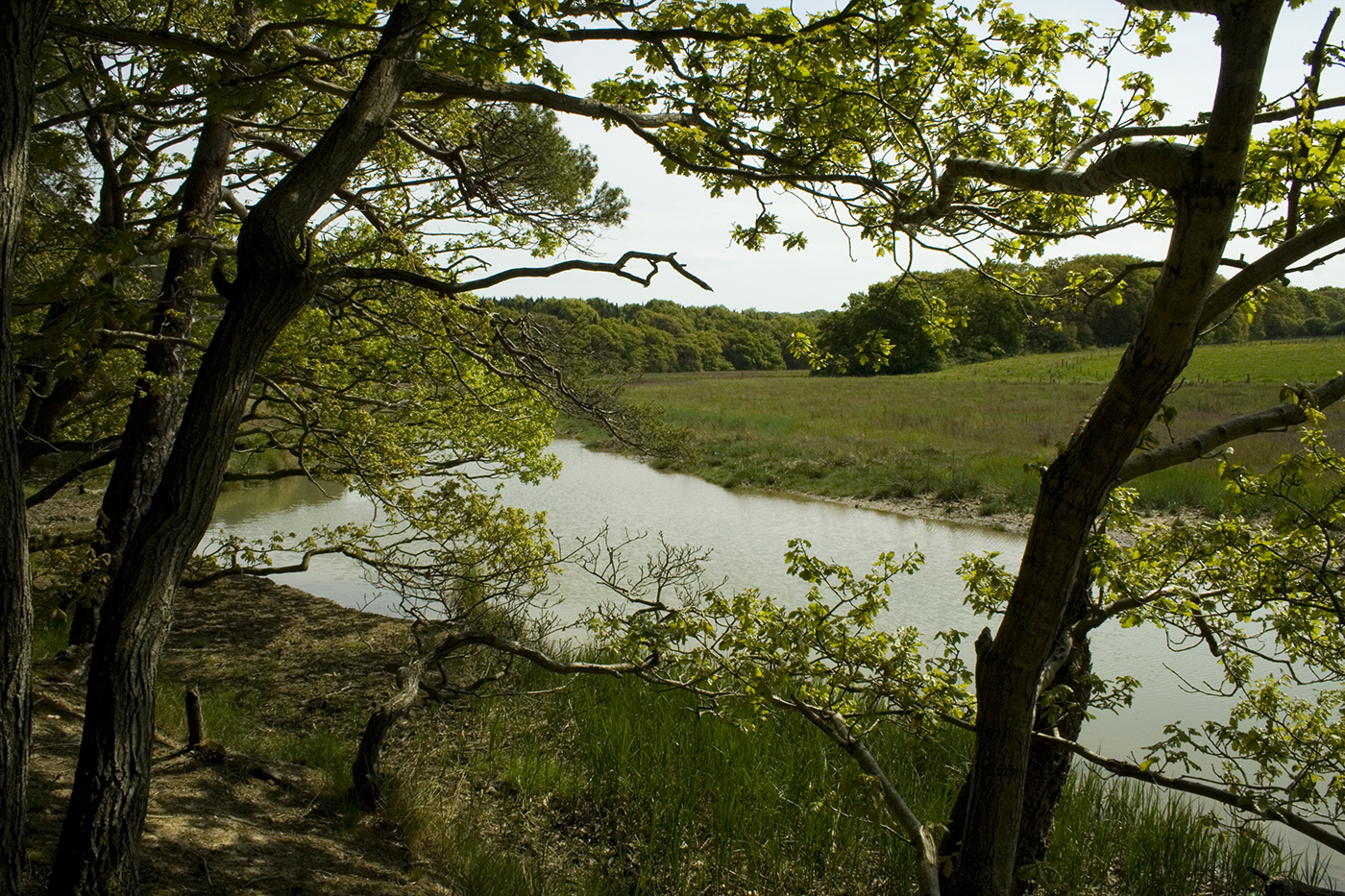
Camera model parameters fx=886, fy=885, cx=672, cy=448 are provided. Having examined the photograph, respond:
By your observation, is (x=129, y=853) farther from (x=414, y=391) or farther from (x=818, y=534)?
(x=818, y=534)

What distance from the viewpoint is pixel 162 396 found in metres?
6.03

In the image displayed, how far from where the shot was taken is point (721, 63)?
4.43 meters

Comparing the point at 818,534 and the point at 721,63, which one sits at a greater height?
the point at 721,63

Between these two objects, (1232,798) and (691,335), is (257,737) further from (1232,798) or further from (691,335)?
(691,335)

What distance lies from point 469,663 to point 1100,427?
6.10 metres

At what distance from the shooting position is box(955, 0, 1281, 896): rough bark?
224cm

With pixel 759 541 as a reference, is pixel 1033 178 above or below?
above

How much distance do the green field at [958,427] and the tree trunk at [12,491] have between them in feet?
11.2

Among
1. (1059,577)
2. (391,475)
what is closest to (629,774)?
(391,475)

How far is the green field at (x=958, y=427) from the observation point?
666 inches

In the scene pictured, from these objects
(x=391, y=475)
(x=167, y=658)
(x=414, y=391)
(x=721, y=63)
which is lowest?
(x=167, y=658)

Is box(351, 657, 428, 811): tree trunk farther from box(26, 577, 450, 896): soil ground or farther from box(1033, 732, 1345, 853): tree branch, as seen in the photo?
box(1033, 732, 1345, 853): tree branch

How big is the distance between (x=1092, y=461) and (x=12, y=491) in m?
3.21

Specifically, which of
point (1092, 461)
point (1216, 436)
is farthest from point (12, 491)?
point (1216, 436)
